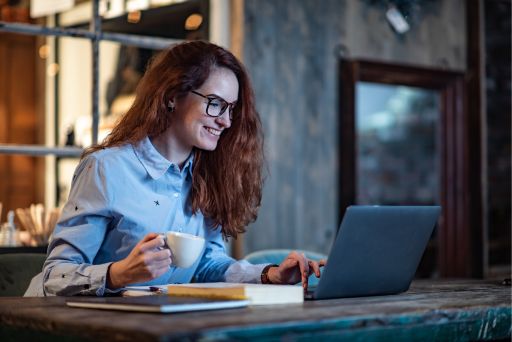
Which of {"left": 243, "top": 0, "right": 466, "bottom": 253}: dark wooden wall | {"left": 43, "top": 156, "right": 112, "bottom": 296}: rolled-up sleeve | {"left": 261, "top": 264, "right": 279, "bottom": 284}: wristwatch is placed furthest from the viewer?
{"left": 243, "top": 0, "right": 466, "bottom": 253}: dark wooden wall

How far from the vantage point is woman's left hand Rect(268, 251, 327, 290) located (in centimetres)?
215

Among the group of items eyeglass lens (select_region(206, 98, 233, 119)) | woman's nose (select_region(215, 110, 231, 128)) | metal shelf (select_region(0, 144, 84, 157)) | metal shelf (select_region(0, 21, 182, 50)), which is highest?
metal shelf (select_region(0, 21, 182, 50))

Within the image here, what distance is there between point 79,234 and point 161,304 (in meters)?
0.71

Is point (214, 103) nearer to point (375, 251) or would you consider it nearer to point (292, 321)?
point (375, 251)

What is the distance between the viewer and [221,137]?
2699mm

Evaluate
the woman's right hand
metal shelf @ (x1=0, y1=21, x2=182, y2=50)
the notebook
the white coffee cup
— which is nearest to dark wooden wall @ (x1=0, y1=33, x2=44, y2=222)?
metal shelf @ (x1=0, y1=21, x2=182, y2=50)

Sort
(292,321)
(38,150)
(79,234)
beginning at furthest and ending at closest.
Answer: (38,150)
(79,234)
(292,321)

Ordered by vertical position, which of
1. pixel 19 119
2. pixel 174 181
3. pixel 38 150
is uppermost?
pixel 19 119

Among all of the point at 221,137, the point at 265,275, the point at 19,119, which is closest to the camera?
the point at 265,275

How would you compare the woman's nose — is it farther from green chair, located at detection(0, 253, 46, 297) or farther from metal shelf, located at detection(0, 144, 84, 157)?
metal shelf, located at detection(0, 144, 84, 157)

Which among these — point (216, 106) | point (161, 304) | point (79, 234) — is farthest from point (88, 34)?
point (161, 304)

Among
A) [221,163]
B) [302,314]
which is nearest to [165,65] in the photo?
[221,163]

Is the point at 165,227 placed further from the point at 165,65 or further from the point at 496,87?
the point at 496,87

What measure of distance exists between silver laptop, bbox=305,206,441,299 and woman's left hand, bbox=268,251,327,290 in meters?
0.09
